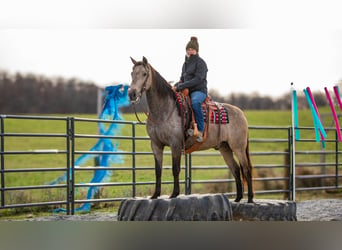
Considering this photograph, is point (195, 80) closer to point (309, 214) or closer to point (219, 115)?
point (219, 115)

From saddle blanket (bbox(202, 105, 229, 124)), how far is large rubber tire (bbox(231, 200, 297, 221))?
764 mm

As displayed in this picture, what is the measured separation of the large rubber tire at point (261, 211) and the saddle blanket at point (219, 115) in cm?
76

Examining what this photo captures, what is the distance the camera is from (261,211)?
16.1 feet

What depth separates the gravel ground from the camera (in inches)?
211

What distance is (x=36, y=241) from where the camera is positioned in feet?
14.5

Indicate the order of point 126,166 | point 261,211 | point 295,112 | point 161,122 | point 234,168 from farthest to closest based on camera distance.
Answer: point 126,166
point 295,112
point 234,168
point 261,211
point 161,122

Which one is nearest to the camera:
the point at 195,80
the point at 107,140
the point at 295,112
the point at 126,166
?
the point at 195,80

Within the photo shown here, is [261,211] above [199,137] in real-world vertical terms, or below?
below

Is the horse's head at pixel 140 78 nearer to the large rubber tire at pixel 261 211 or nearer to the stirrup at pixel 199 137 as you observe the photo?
the stirrup at pixel 199 137

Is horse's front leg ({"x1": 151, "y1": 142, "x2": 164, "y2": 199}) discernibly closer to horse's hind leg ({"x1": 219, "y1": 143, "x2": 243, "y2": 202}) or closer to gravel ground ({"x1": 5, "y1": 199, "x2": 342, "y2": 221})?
horse's hind leg ({"x1": 219, "y1": 143, "x2": 243, "y2": 202})

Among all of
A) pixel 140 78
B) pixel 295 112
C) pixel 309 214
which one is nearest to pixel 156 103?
pixel 140 78

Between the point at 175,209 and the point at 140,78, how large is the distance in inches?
43.1

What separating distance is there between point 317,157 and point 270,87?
60.3 inches

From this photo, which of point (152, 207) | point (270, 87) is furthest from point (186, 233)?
point (270, 87)
